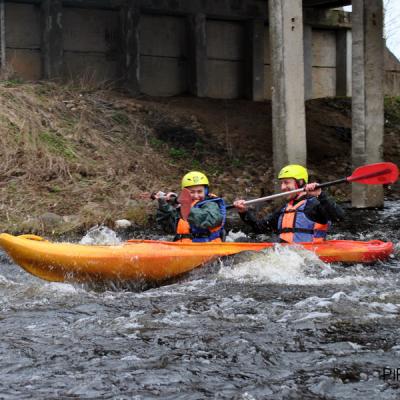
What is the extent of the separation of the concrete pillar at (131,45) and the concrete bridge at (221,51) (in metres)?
0.02

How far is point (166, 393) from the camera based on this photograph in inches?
153

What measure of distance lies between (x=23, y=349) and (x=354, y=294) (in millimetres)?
2650

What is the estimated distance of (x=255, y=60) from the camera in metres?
15.7

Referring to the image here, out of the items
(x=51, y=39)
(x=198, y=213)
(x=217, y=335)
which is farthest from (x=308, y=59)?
(x=217, y=335)

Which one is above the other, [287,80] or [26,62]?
[26,62]

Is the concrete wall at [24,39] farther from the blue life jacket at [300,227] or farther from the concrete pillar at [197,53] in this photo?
the blue life jacket at [300,227]

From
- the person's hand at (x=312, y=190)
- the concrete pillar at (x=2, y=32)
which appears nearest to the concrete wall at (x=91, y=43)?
the concrete pillar at (x=2, y=32)

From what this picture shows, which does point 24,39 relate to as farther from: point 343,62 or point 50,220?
point 343,62

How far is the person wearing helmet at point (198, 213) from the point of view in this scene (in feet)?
23.3

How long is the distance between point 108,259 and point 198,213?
1.02 metres

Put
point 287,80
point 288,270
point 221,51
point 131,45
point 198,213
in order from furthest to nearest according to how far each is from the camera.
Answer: point 221,51
point 131,45
point 287,80
point 198,213
point 288,270

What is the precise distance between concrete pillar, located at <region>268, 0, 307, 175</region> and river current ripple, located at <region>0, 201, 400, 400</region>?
11.3ft

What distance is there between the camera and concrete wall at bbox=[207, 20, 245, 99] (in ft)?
50.4

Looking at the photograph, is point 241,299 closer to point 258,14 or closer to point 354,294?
point 354,294
